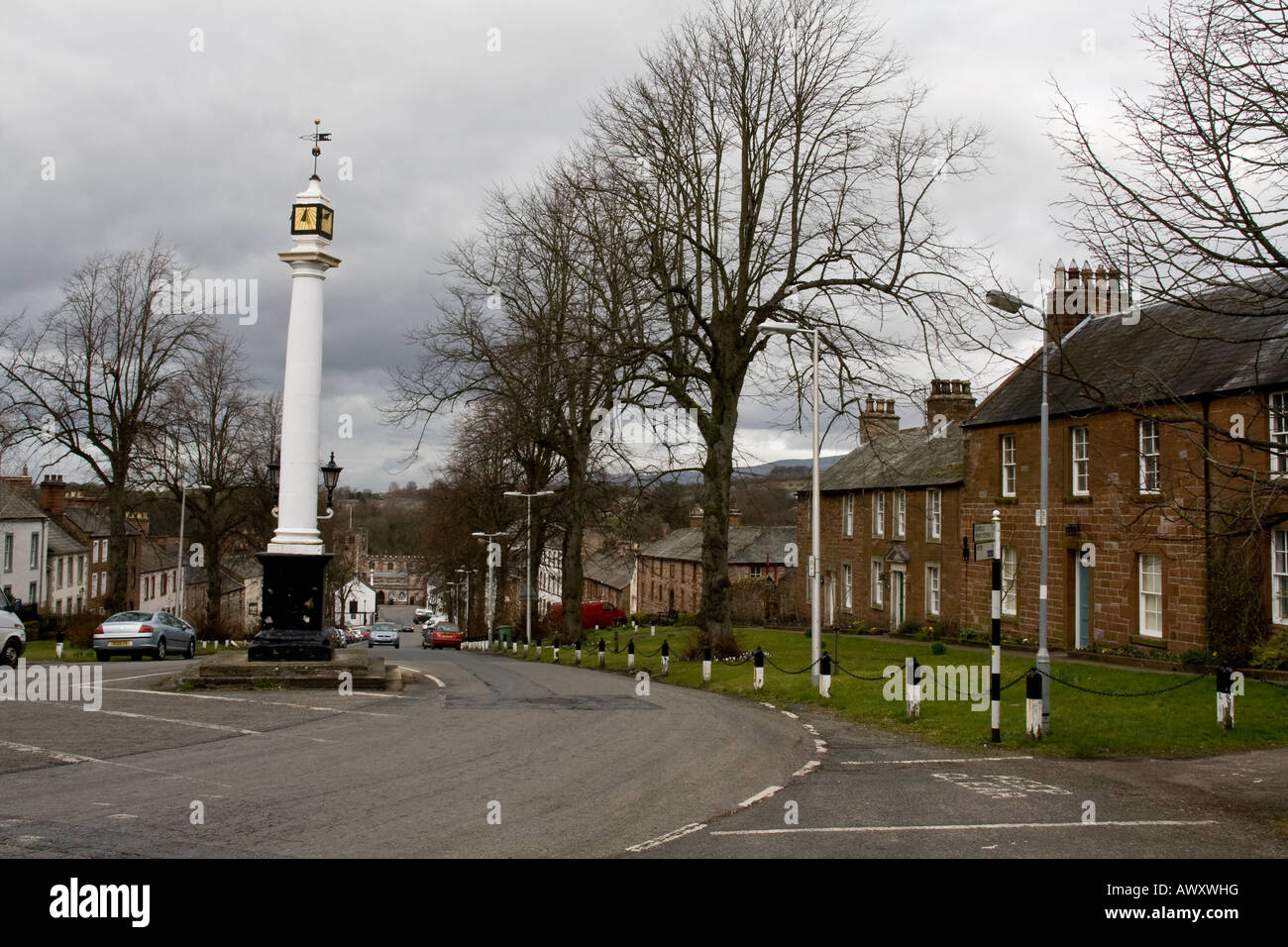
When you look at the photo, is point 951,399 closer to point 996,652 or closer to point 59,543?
point 996,652

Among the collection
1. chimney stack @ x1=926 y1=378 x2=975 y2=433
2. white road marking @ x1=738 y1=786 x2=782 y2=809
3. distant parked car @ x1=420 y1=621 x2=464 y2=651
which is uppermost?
chimney stack @ x1=926 y1=378 x2=975 y2=433

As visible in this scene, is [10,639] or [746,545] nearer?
[10,639]

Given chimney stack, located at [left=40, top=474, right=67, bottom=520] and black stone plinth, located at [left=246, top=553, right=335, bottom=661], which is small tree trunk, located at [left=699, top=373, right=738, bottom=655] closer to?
black stone plinth, located at [left=246, top=553, right=335, bottom=661]

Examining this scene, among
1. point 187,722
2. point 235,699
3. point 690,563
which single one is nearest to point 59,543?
point 690,563

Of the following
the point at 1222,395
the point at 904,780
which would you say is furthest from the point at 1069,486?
the point at 904,780

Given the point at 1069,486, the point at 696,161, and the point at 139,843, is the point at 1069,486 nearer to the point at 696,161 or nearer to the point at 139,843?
the point at 696,161

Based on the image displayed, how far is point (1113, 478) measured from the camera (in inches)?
1008

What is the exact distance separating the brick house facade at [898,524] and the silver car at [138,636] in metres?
20.5

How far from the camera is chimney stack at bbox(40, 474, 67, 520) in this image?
63938 mm

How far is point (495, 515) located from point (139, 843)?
46.9 m

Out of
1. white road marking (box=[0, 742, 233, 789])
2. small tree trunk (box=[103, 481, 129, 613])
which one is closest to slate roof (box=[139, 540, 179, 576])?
small tree trunk (box=[103, 481, 129, 613])

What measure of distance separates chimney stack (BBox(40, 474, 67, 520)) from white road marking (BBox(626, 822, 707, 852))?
6705 centimetres

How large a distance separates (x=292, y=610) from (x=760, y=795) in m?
12.8

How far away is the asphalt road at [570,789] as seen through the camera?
7320 millimetres
